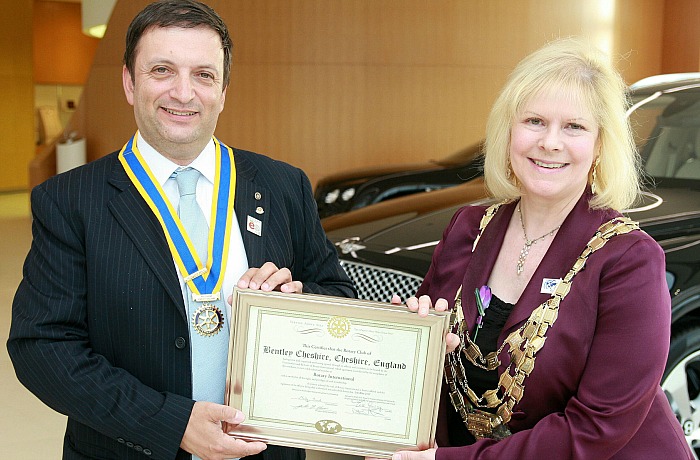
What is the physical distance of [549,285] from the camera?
1.87 meters

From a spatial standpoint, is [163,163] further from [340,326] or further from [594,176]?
[594,176]

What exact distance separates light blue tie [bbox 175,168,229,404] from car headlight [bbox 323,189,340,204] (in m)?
4.24

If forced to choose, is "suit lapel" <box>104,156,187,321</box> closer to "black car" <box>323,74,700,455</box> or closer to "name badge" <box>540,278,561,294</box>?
"name badge" <box>540,278,561,294</box>

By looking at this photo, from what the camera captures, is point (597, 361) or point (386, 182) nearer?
point (597, 361)

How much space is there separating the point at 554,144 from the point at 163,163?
2.89 ft

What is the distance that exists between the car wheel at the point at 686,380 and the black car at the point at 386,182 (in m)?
2.70

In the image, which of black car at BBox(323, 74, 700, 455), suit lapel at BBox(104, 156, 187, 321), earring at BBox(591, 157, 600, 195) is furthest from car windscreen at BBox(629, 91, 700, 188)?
suit lapel at BBox(104, 156, 187, 321)

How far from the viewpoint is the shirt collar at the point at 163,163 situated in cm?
195

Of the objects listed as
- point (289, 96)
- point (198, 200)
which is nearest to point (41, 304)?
point (198, 200)

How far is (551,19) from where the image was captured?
10641mm

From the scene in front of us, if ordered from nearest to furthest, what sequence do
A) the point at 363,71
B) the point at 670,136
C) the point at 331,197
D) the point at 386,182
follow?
the point at 670,136 → the point at 386,182 → the point at 331,197 → the point at 363,71

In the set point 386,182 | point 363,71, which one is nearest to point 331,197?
point 386,182
